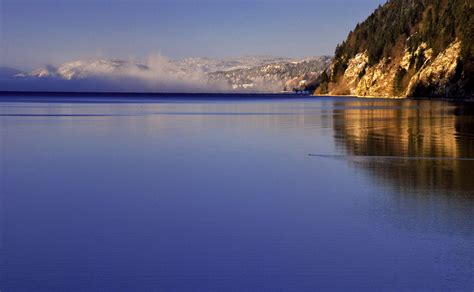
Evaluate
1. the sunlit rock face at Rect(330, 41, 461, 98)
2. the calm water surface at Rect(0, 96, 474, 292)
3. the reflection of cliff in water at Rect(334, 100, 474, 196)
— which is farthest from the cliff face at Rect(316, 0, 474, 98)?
the calm water surface at Rect(0, 96, 474, 292)

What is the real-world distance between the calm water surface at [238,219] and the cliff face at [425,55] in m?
109

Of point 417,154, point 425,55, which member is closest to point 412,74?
point 425,55

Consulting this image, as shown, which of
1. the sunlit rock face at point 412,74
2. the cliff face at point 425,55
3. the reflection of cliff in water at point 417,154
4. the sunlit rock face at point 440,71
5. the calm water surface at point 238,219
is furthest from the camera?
the sunlit rock face at point 412,74

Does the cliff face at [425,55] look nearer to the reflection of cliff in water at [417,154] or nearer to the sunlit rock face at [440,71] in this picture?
the sunlit rock face at [440,71]

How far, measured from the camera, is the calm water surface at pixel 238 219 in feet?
36.3

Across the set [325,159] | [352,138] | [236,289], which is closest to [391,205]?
[236,289]

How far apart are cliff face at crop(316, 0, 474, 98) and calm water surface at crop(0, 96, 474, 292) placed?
109 metres

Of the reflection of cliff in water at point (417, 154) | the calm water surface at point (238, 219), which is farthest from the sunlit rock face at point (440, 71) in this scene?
the calm water surface at point (238, 219)

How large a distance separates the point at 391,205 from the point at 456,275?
5525mm

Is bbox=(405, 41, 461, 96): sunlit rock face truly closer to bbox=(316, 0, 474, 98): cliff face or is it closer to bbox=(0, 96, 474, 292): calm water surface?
bbox=(316, 0, 474, 98): cliff face

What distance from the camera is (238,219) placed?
50.3 ft

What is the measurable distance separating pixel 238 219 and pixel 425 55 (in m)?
148

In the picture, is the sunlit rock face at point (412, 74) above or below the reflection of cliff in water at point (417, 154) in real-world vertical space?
above

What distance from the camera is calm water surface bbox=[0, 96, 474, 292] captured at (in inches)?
436
